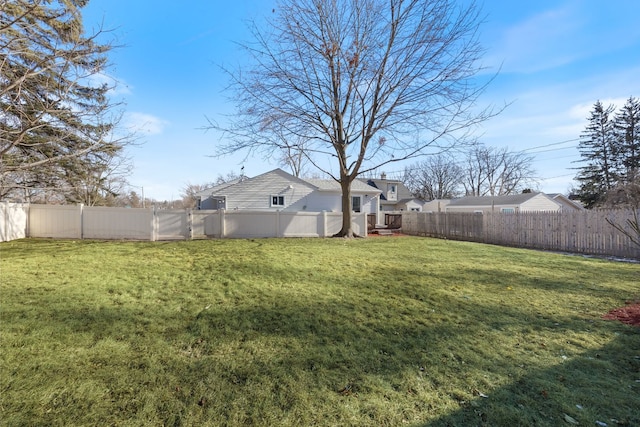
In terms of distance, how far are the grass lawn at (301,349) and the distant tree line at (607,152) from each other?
32.5 metres

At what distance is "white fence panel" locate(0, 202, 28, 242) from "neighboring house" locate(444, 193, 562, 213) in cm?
3012

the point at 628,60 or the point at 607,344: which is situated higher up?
the point at 628,60

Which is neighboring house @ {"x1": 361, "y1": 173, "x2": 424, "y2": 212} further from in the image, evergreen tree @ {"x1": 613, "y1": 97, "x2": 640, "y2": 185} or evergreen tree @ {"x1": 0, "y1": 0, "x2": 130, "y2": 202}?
evergreen tree @ {"x1": 0, "y1": 0, "x2": 130, "y2": 202}

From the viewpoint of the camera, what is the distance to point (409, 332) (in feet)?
12.4

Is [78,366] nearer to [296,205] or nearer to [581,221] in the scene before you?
[581,221]

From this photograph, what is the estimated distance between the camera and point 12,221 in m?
10.4

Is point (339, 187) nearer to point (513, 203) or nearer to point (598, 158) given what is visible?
point (513, 203)

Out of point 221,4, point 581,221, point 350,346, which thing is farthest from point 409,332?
point 581,221

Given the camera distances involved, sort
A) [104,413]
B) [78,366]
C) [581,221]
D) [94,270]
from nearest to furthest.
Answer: [104,413] < [78,366] < [94,270] < [581,221]

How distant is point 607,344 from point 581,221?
426 inches

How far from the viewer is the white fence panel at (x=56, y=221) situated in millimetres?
11102

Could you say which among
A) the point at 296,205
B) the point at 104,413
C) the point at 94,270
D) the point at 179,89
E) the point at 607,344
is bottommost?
the point at 607,344

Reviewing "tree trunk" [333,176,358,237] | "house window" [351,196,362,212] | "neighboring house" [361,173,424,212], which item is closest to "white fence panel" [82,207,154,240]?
"tree trunk" [333,176,358,237]

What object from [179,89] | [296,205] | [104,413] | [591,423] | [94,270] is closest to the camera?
[104,413]
